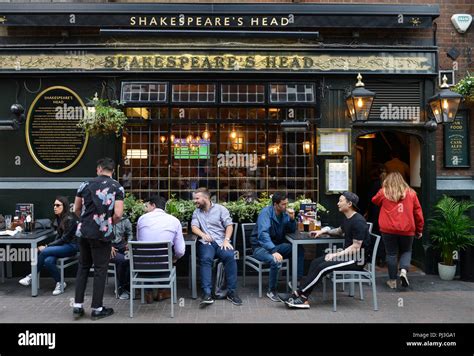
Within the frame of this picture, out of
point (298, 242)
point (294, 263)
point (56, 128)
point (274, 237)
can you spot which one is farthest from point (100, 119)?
point (294, 263)

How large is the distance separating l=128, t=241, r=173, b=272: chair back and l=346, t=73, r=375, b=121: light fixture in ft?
13.6

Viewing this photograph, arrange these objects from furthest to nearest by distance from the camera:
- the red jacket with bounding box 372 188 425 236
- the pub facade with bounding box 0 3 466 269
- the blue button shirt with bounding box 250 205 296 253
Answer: the pub facade with bounding box 0 3 466 269
the red jacket with bounding box 372 188 425 236
the blue button shirt with bounding box 250 205 296 253

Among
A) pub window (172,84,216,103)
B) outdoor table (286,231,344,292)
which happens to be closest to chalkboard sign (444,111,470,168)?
outdoor table (286,231,344,292)

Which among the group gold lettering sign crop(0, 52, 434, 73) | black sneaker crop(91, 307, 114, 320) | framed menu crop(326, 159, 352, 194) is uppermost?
gold lettering sign crop(0, 52, 434, 73)

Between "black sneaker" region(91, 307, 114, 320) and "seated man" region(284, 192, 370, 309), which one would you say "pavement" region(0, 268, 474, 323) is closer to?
"black sneaker" region(91, 307, 114, 320)

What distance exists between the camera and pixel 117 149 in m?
8.35

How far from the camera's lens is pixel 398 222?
23.3ft

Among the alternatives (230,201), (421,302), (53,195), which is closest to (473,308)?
(421,302)

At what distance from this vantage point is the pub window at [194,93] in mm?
8391

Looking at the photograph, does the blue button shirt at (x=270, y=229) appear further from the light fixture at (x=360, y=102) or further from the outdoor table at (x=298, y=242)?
the light fixture at (x=360, y=102)

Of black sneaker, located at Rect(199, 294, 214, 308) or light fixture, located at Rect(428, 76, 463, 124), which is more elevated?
light fixture, located at Rect(428, 76, 463, 124)

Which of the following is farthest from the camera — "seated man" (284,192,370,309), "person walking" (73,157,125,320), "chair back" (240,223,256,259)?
"chair back" (240,223,256,259)

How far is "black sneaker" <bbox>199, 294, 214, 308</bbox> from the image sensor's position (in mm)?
6090

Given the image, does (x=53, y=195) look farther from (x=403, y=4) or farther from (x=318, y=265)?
(x=403, y=4)
